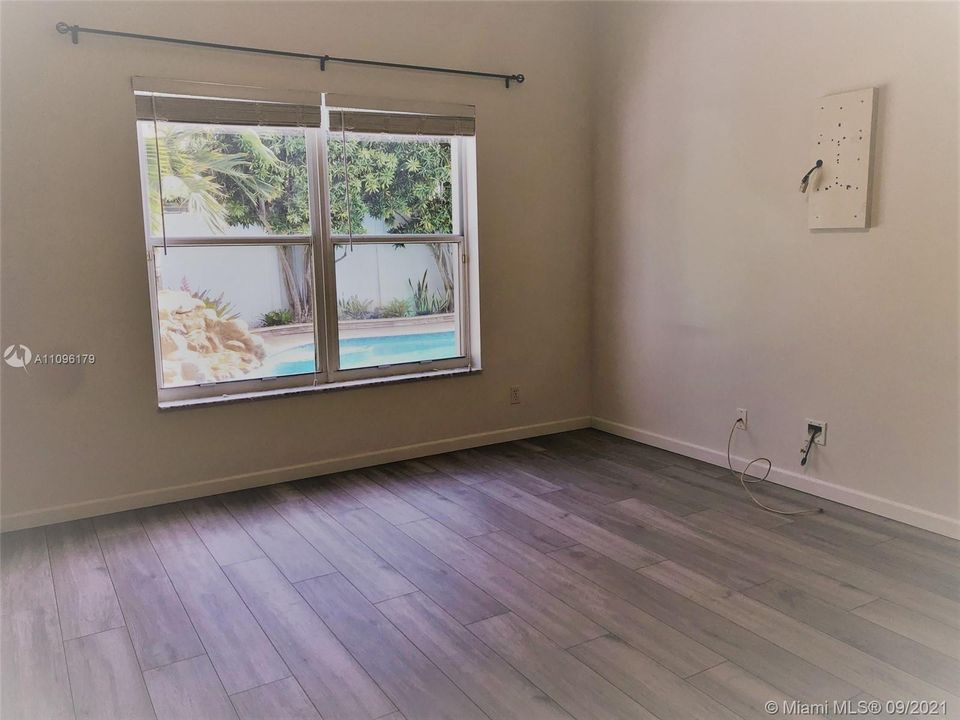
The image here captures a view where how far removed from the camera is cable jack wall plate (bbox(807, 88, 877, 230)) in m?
3.10

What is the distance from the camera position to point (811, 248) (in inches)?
133

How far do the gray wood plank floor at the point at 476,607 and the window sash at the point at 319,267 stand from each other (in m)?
0.55

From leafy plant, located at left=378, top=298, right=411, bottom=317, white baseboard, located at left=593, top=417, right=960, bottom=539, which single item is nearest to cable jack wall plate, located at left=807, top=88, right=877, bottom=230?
white baseboard, located at left=593, top=417, right=960, bottom=539

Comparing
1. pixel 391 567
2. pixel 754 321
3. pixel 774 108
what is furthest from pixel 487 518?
pixel 774 108

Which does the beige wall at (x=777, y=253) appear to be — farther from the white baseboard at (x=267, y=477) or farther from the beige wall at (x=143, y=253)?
Answer: the white baseboard at (x=267, y=477)

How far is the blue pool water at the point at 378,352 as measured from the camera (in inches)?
153

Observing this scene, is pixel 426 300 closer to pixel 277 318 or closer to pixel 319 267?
pixel 319 267

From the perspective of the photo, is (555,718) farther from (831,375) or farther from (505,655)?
(831,375)

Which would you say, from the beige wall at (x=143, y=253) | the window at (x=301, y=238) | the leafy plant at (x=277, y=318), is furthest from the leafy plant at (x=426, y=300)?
the leafy plant at (x=277, y=318)

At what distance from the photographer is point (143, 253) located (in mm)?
3395

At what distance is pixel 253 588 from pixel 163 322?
1492 mm

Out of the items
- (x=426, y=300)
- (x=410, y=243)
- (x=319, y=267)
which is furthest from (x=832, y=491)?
(x=319, y=267)

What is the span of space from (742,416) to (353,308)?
210 centimetres

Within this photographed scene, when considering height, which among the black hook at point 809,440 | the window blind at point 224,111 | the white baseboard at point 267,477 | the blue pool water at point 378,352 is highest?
Result: the window blind at point 224,111
